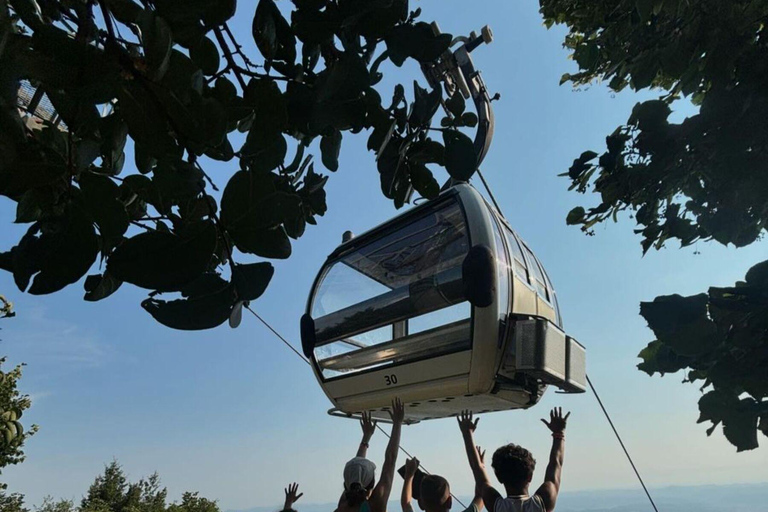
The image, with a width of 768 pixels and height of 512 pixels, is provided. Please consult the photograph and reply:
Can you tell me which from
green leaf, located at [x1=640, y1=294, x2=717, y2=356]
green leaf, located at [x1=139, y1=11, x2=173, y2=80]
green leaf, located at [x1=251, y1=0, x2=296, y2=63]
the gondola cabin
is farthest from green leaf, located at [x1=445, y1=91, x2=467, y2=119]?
the gondola cabin

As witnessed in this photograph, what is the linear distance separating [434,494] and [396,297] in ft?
3.55

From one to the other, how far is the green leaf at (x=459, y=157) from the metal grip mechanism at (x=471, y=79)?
2342 mm

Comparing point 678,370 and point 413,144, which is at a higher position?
point 413,144

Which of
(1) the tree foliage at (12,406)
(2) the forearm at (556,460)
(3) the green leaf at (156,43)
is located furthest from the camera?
(1) the tree foliage at (12,406)

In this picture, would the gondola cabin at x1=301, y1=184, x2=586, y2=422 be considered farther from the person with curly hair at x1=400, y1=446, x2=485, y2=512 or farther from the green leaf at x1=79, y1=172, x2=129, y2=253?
the green leaf at x1=79, y1=172, x2=129, y2=253

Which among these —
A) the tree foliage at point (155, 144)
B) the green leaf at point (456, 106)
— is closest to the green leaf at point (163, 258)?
the tree foliage at point (155, 144)

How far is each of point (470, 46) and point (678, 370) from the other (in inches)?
111

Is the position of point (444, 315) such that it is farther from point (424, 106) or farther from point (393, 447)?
point (424, 106)

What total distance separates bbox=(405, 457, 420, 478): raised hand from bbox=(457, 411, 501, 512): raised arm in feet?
1.36

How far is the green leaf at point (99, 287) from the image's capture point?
1078mm

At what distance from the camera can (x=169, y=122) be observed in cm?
81

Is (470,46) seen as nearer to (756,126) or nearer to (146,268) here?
(756,126)

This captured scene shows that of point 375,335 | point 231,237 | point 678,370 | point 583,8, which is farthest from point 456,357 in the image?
point 583,8

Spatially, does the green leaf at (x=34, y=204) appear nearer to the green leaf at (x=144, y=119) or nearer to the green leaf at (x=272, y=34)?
the green leaf at (x=144, y=119)
